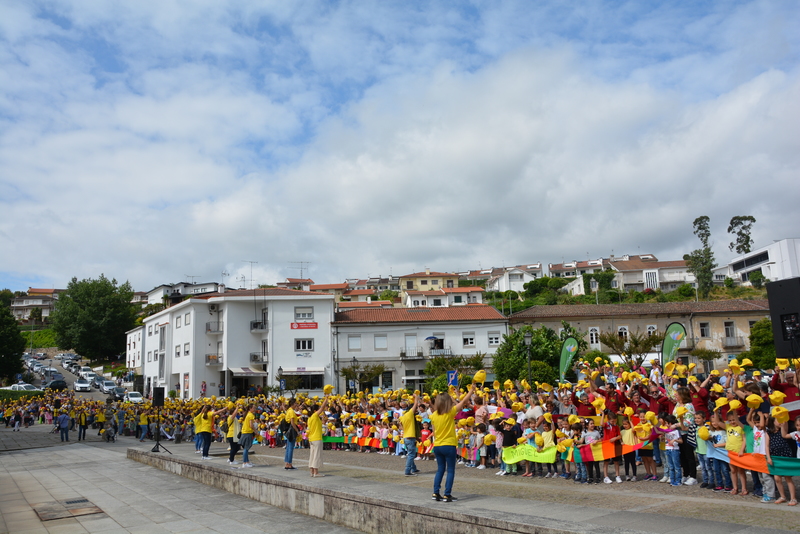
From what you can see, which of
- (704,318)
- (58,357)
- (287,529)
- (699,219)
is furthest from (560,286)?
(287,529)

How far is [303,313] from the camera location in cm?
4734

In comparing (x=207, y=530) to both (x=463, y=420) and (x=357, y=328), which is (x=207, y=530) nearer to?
(x=463, y=420)

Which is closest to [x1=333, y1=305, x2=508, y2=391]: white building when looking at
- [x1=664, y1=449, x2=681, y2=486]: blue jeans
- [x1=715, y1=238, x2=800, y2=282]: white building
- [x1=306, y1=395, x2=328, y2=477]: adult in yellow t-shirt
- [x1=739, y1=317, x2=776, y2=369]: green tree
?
[x1=739, y1=317, x2=776, y2=369]: green tree

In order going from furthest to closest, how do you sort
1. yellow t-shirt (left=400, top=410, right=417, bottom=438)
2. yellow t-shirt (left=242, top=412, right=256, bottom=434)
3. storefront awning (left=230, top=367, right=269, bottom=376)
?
storefront awning (left=230, top=367, right=269, bottom=376), yellow t-shirt (left=242, top=412, right=256, bottom=434), yellow t-shirt (left=400, top=410, right=417, bottom=438)

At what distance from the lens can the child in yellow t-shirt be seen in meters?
8.30

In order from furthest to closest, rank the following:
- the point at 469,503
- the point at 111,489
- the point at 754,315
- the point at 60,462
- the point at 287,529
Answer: the point at 754,315
the point at 60,462
the point at 111,489
the point at 287,529
the point at 469,503

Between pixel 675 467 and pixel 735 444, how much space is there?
1234 mm

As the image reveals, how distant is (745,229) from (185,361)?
A: 76.1 m

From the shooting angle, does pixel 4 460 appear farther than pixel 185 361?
No

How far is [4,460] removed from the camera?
21016 millimetres

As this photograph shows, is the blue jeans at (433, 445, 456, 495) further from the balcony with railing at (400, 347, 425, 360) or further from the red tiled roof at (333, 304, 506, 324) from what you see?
the red tiled roof at (333, 304, 506, 324)

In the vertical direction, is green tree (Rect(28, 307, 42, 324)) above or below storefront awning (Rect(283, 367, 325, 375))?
above

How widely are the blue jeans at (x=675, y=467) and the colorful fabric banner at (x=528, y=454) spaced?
2208 mm

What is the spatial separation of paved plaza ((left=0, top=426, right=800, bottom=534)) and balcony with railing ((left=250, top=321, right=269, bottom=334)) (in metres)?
29.7
